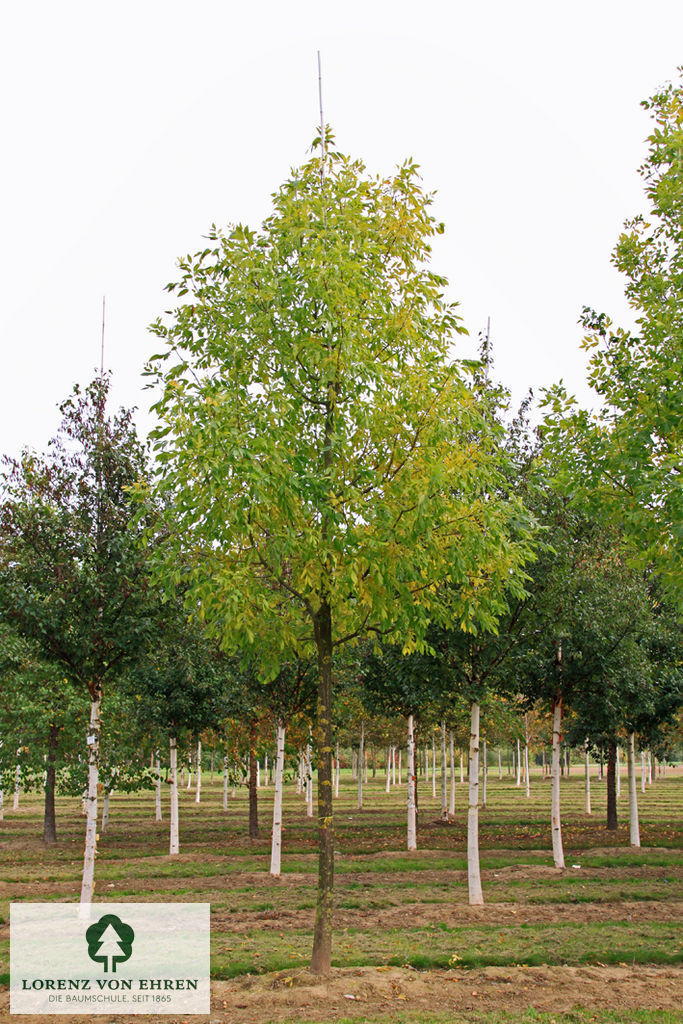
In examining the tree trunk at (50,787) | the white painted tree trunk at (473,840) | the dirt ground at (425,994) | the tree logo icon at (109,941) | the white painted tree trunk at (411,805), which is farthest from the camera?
the tree trunk at (50,787)

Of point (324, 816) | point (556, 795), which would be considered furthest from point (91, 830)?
point (556, 795)

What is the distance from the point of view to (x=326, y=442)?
396 inches

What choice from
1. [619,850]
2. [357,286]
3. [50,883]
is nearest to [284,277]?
[357,286]

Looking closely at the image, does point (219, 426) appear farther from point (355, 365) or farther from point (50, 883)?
point (50, 883)

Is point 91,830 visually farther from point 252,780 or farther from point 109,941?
point 252,780

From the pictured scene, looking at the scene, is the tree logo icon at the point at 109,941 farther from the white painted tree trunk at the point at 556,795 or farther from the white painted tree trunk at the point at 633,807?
the white painted tree trunk at the point at 633,807

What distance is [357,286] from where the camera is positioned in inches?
369

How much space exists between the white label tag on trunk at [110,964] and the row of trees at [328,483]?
122cm

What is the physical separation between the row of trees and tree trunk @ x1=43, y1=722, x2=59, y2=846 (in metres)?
15.1

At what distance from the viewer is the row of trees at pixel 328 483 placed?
923 centimetres

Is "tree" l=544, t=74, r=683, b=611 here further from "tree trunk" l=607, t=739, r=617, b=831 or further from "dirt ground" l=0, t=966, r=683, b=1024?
"tree trunk" l=607, t=739, r=617, b=831

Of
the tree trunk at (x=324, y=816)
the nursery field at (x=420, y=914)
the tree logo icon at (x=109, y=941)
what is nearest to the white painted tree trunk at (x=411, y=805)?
the nursery field at (x=420, y=914)

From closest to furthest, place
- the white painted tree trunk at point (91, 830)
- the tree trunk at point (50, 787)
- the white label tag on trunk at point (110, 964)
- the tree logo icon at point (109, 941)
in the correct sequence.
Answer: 1. the white label tag on trunk at point (110, 964)
2. the tree logo icon at point (109, 941)
3. the white painted tree trunk at point (91, 830)
4. the tree trunk at point (50, 787)

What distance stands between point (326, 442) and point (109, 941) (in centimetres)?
764
